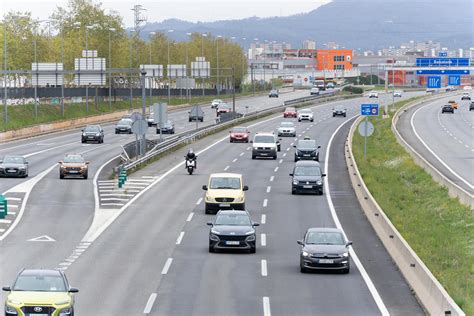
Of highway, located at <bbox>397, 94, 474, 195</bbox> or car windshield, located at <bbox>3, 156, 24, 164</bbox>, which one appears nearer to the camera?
car windshield, located at <bbox>3, 156, 24, 164</bbox>

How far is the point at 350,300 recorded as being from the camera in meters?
28.5

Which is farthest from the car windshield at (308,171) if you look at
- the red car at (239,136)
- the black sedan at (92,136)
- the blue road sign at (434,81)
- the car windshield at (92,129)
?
the blue road sign at (434,81)

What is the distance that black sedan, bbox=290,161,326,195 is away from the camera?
55.0 meters

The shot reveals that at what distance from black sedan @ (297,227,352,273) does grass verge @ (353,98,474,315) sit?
268 centimetres

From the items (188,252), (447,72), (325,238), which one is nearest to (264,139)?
(447,72)

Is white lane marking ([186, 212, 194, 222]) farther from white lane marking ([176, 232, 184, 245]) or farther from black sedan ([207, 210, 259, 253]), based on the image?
black sedan ([207, 210, 259, 253])

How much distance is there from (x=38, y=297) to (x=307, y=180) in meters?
32.3

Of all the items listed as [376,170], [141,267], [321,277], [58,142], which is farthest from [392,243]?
[58,142]

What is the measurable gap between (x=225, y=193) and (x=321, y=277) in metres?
15.4

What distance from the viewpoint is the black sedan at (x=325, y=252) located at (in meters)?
32.4

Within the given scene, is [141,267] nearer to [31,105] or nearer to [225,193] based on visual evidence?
[225,193]

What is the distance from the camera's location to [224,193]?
47406 millimetres

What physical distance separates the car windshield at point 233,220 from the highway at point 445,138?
2431 cm

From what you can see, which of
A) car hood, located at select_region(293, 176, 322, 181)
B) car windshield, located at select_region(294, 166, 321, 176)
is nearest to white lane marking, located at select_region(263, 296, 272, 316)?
car hood, located at select_region(293, 176, 322, 181)
